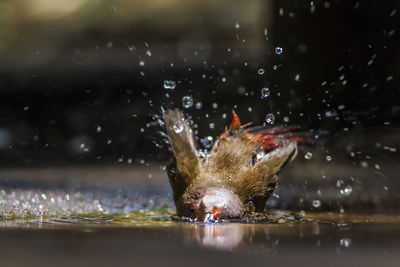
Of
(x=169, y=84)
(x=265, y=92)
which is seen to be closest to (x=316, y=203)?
(x=265, y=92)

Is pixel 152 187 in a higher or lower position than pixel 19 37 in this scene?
lower

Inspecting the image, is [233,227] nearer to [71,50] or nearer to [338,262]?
[338,262]

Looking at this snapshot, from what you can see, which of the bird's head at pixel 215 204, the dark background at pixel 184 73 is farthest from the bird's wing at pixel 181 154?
the dark background at pixel 184 73

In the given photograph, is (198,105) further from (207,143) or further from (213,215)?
(213,215)

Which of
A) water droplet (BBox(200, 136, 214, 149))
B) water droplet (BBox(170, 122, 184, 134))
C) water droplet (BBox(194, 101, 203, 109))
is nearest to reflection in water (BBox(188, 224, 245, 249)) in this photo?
water droplet (BBox(170, 122, 184, 134))

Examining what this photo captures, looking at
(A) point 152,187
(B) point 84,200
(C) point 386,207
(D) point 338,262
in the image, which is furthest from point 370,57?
(D) point 338,262

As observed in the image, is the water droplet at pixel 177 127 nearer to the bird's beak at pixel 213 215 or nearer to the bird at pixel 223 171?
the bird at pixel 223 171
